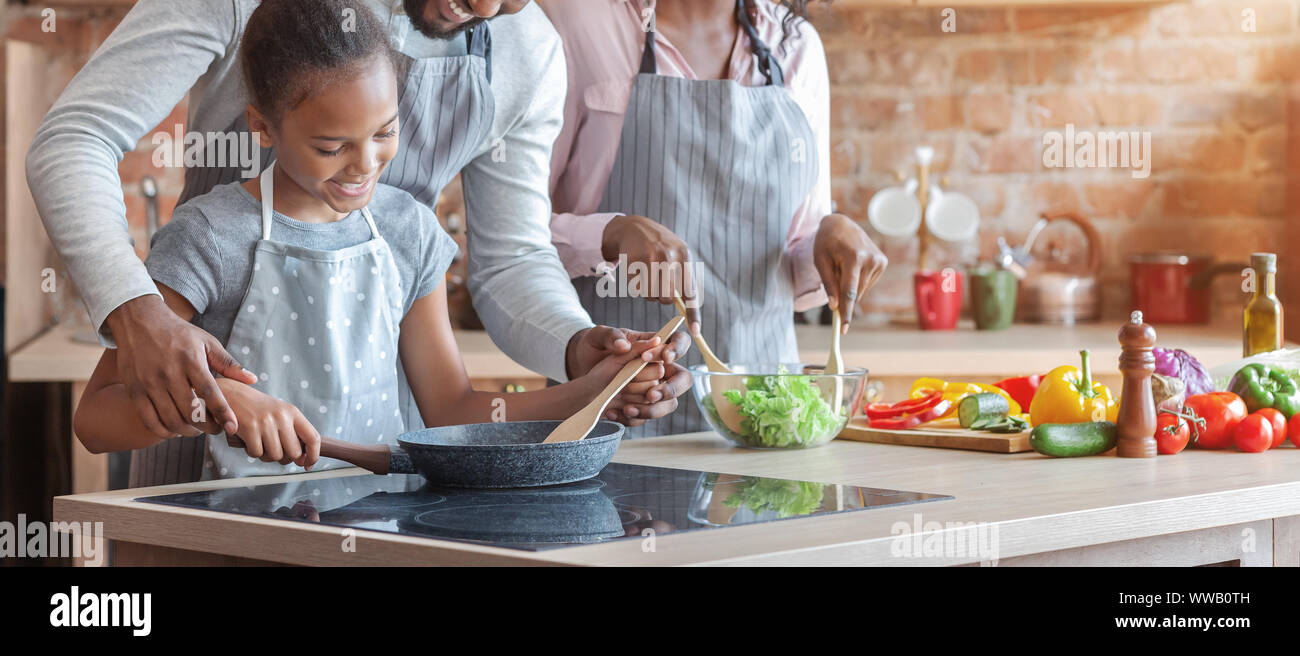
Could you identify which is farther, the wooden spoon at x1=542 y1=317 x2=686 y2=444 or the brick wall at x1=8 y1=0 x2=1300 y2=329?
the brick wall at x1=8 y1=0 x2=1300 y2=329

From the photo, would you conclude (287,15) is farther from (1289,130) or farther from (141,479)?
(1289,130)

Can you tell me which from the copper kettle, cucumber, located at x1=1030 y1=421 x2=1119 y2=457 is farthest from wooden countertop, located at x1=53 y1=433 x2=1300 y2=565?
the copper kettle

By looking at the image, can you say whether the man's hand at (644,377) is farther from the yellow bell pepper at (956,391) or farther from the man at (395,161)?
the yellow bell pepper at (956,391)

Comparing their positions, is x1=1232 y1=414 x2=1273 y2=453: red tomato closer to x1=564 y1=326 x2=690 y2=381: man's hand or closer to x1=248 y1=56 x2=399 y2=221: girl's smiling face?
Answer: x1=564 y1=326 x2=690 y2=381: man's hand

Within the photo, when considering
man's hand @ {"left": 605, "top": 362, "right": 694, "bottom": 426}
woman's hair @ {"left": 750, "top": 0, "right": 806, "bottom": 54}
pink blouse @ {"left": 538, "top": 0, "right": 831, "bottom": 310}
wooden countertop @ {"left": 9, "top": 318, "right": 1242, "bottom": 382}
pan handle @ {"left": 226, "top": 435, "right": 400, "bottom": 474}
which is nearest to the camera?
pan handle @ {"left": 226, "top": 435, "right": 400, "bottom": 474}

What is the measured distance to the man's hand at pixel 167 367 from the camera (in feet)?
3.59

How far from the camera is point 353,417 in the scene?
1360 mm

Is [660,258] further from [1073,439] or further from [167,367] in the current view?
[167,367]

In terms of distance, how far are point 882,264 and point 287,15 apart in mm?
761

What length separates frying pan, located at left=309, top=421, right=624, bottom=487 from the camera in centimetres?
113

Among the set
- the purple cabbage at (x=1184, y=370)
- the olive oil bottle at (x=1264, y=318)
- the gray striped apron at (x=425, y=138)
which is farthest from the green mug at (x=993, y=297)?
the gray striped apron at (x=425, y=138)

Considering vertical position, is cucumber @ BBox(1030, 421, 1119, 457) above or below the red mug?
below

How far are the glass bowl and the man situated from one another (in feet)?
0.21

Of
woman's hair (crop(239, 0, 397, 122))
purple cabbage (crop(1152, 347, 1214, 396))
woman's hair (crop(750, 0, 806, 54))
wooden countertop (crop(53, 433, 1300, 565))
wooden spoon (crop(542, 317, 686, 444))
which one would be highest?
woman's hair (crop(750, 0, 806, 54))
